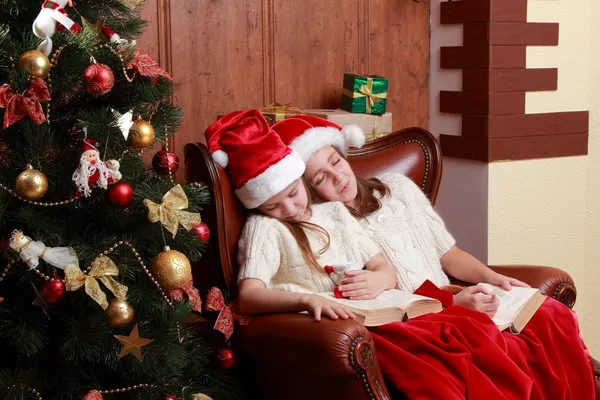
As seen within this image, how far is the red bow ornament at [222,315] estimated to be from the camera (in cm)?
211

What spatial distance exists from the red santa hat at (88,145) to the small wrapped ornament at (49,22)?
190mm

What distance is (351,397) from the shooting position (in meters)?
1.85

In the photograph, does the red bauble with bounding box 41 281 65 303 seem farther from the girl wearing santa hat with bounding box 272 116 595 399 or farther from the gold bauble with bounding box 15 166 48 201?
the girl wearing santa hat with bounding box 272 116 595 399

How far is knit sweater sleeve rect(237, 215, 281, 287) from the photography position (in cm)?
217

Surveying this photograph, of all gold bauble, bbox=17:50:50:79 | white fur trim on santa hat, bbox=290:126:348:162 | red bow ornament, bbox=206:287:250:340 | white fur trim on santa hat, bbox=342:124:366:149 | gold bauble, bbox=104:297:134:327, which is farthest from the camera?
white fur trim on santa hat, bbox=342:124:366:149

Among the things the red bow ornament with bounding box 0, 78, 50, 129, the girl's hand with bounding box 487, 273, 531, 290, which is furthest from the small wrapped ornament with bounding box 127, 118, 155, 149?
the girl's hand with bounding box 487, 273, 531, 290

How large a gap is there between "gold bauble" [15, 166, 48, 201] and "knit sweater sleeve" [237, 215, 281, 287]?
66 centimetres

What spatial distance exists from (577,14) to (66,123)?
2213 mm

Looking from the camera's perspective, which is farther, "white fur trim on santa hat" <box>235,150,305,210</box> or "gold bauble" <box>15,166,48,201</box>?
"white fur trim on santa hat" <box>235,150,305,210</box>

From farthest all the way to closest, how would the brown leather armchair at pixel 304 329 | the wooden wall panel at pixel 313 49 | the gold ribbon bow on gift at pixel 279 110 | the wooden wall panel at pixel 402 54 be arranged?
the wooden wall panel at pixel 402 54
the wooden wall panel at pixel 313 49
the gold ribbon bow on gift at pixel 279 110
the brown leather armchair at pixel 304 329

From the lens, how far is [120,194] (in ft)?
5.67

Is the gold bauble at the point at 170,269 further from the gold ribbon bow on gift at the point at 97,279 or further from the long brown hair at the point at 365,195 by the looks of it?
the long brown hair at the point at 365,195

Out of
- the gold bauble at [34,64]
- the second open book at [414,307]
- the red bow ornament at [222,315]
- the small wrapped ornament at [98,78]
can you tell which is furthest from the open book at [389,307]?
the gold bauble at [34,64]

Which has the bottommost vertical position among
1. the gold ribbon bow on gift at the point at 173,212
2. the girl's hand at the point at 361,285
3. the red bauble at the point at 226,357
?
the red bauble at the point at 226,357
